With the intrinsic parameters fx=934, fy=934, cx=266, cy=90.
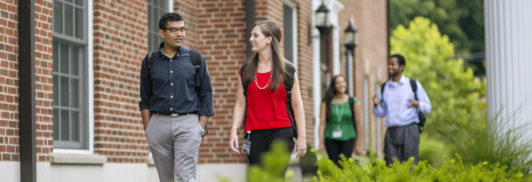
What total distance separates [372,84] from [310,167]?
32.5 feet

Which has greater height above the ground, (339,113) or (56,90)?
(56,90)

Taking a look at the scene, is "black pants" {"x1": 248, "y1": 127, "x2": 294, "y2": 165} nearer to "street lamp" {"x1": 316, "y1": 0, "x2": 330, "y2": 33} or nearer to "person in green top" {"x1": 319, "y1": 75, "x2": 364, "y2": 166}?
"person in green top" {"x1": 319, "y1": 75, "x2": 364, "y2": 166}

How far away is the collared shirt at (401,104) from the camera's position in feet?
34.9

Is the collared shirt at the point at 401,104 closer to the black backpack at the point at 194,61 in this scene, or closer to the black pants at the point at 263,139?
the black backpack at the point at 194,61

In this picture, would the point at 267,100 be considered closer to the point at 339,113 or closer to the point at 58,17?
the point at 58,17

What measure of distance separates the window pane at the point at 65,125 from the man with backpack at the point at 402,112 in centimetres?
362

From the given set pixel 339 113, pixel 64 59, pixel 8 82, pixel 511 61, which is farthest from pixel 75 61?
pixel 511 61

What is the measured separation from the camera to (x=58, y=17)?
959cm

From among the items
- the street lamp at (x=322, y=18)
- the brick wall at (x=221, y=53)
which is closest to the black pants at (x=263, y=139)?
the brick wall at (x=221, y=53)

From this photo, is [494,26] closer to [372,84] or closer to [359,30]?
[359,30]

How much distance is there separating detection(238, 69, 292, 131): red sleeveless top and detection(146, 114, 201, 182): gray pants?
2.13ft

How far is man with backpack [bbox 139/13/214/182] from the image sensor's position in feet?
23.3

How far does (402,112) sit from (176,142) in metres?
4.20

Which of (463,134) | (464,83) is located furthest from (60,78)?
(464,83)
